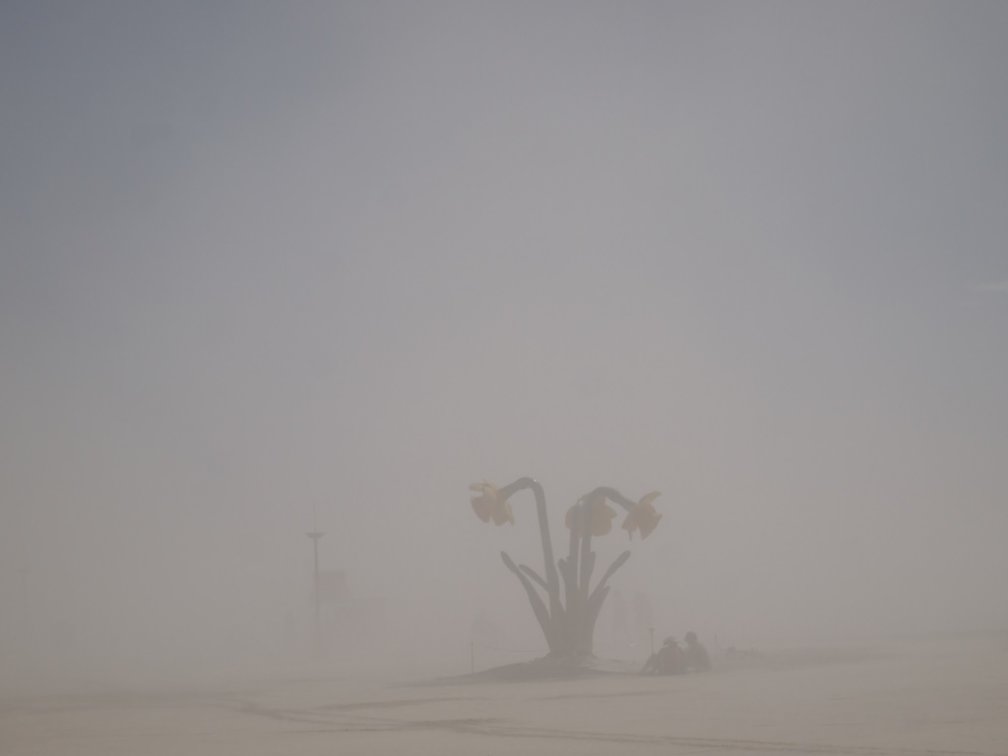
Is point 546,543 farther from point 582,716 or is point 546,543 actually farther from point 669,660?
point 582,716

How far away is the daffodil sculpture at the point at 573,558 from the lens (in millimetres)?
32938

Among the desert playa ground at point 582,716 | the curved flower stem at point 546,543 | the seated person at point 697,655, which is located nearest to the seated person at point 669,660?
the desert playa ground at point 582,716

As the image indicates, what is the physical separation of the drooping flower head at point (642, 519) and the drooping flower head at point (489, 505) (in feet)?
14.1

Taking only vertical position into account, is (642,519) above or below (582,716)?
above

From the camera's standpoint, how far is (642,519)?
33594mm

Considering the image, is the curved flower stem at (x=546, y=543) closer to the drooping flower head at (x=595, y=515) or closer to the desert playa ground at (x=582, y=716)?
the drooping flower head at (x=595, y=515)

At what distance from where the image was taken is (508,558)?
1375 inches

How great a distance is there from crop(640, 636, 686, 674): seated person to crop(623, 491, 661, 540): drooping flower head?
5726mm

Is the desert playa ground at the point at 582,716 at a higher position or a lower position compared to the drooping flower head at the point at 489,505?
lower

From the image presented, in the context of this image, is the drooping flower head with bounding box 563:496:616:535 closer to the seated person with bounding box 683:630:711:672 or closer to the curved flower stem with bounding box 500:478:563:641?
the curved flower stem with bounding box 500:478:563:641

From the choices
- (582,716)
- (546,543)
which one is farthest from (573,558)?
(582,716)

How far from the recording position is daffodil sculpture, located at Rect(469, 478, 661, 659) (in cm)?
3294

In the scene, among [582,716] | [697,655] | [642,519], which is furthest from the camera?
[642,519]

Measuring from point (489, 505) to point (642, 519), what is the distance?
17.5ft
